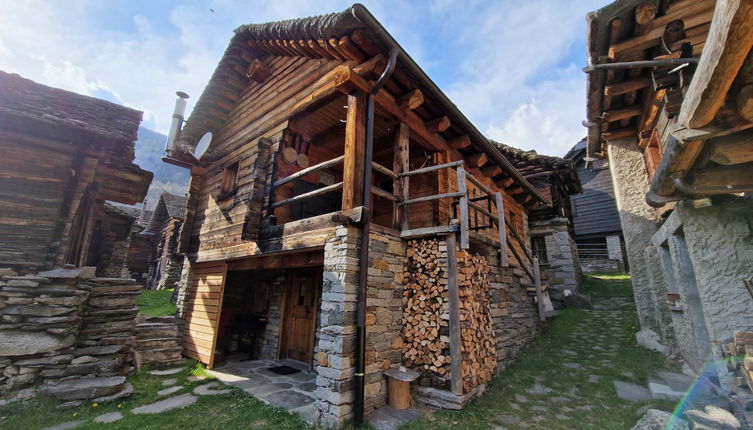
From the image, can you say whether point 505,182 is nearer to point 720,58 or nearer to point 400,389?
point 400,389

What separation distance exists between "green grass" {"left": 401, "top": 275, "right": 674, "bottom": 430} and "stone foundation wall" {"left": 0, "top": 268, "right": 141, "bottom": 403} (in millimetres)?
5613

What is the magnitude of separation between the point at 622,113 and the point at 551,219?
766 cm

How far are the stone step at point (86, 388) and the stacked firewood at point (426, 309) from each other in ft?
16.1

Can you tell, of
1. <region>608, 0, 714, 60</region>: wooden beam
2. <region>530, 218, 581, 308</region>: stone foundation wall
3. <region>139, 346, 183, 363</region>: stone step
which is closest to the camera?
<region>608, 0, 714, 60</region>: wooden beam

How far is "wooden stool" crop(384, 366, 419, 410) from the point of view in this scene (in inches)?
179

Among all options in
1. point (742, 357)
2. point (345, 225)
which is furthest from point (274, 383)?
point (742, 357)

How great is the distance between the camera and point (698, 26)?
4543 millimetres

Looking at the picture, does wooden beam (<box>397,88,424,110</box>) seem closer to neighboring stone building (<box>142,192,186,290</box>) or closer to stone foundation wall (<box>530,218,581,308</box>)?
stone foundation wall (<box>530,218,581,308</box>)

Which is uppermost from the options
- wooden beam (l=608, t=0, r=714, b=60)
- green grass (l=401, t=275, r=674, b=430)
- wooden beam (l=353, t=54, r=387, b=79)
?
wooden beam (l=608, t=0, r=714, b=60)

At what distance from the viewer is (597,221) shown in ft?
58.7

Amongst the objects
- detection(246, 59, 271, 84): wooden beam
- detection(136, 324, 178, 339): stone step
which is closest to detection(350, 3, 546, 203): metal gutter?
detection(246, 59, 271, 84): wooden beam

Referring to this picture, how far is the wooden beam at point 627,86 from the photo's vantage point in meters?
5.59

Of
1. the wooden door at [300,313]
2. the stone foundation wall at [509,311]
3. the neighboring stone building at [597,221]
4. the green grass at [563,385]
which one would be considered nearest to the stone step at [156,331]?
the wooden door at [300,313]

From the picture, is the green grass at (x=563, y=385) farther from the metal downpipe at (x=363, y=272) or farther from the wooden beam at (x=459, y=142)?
the wooden beam at (x=459, y=142)
